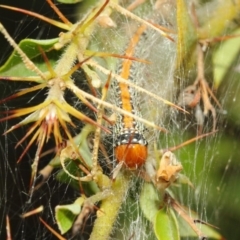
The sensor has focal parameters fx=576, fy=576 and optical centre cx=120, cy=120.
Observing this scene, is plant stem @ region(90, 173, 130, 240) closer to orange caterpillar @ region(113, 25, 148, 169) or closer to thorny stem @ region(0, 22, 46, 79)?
orange caterpillar @ region(113, 25, 148, 169)

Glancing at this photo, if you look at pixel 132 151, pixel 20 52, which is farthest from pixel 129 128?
pixel 20 52

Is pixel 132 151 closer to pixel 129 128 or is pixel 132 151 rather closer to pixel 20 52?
pixel 129 128

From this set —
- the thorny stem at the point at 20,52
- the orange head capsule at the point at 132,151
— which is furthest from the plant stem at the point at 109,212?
the thorny stem at the point at 20,52

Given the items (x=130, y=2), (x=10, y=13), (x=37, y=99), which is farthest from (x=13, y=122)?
(x=130, y=2)

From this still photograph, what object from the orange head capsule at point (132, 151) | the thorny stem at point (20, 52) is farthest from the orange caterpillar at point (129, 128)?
the thorny stem at point (20, 52)

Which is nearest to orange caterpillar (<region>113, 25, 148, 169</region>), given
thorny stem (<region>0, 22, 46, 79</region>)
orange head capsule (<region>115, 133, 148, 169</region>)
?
orange head capsule (<region>115, 133, 148, 169</region>)

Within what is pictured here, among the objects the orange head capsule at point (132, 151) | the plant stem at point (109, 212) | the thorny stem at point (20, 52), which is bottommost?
the plant stem at point (109, 212)

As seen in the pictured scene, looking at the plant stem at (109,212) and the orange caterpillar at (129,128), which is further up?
the orange caterpillar at (129,128)

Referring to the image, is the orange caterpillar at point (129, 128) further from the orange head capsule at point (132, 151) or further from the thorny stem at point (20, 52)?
the thorny stem at point (20, 52)

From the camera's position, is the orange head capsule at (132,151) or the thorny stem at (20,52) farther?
the orange head capsule at (132,151)
